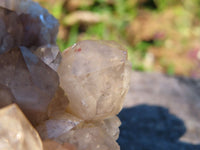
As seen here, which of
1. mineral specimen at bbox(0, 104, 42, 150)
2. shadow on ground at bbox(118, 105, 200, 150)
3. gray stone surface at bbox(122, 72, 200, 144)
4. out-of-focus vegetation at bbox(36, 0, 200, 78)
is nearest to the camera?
mineral specimen at bbox(0, 104, 42, 150)

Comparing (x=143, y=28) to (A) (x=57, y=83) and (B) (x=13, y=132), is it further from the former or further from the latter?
(B) (x=13, y=132)

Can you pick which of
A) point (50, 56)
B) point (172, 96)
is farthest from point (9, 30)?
point (172, 96)

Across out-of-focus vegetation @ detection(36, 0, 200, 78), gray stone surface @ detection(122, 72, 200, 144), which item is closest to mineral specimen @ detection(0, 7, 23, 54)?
gray stone surface @ detection(122, 72, 200, 144)

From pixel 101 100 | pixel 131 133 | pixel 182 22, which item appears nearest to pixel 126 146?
pixel 131 133

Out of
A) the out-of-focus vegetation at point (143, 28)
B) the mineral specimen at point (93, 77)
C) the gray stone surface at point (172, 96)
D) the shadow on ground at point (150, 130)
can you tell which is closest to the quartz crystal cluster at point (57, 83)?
the mineral specimen at point (93, 77)

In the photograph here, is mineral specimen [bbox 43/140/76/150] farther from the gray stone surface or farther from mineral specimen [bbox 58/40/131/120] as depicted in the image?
the gray stone surface

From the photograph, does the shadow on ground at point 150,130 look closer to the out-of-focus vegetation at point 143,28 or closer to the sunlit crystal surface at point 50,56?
the sunlit crystal surface at point 50,56
